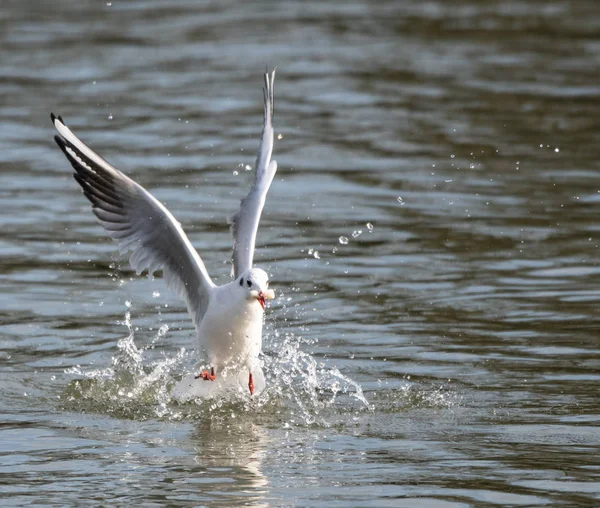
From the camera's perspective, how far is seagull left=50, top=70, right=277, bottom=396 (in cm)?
902

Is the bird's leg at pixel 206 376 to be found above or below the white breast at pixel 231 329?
below

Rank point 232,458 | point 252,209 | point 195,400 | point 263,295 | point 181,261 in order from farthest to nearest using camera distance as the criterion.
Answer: point 252,209 → point 181,261 → point 195,400 → point 263,295 → point 232,458

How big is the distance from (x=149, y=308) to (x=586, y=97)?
9321 millimetres

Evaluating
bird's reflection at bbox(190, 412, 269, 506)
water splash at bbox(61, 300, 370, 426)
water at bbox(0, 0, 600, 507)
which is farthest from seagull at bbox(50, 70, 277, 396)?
bird's reflection at bbox(190, 412, 269, 506)

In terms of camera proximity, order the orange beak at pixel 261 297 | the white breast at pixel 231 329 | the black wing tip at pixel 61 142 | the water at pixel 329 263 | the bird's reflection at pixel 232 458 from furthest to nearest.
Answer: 1. the white breast at pixel 231 329
2. the black wing tip at pixel 61 142
3. the orange beak at pixel 261 297
4. the water at pixel 329 263
5. the bird's reflection at pixel 232 458

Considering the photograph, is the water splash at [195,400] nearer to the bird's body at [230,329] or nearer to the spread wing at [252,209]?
the bird's body at [230,329]

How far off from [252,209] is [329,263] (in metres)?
2.58

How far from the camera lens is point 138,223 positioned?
934 cm

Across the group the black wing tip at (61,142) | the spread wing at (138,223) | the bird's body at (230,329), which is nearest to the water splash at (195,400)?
the bird's body at (230,329)

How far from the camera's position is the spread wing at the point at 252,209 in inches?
385

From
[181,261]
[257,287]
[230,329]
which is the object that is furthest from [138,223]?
[257,287]

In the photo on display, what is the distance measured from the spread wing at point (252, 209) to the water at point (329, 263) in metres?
0.77

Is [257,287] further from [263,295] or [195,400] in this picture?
[195,400]

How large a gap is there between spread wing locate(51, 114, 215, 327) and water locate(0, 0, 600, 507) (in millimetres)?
674
